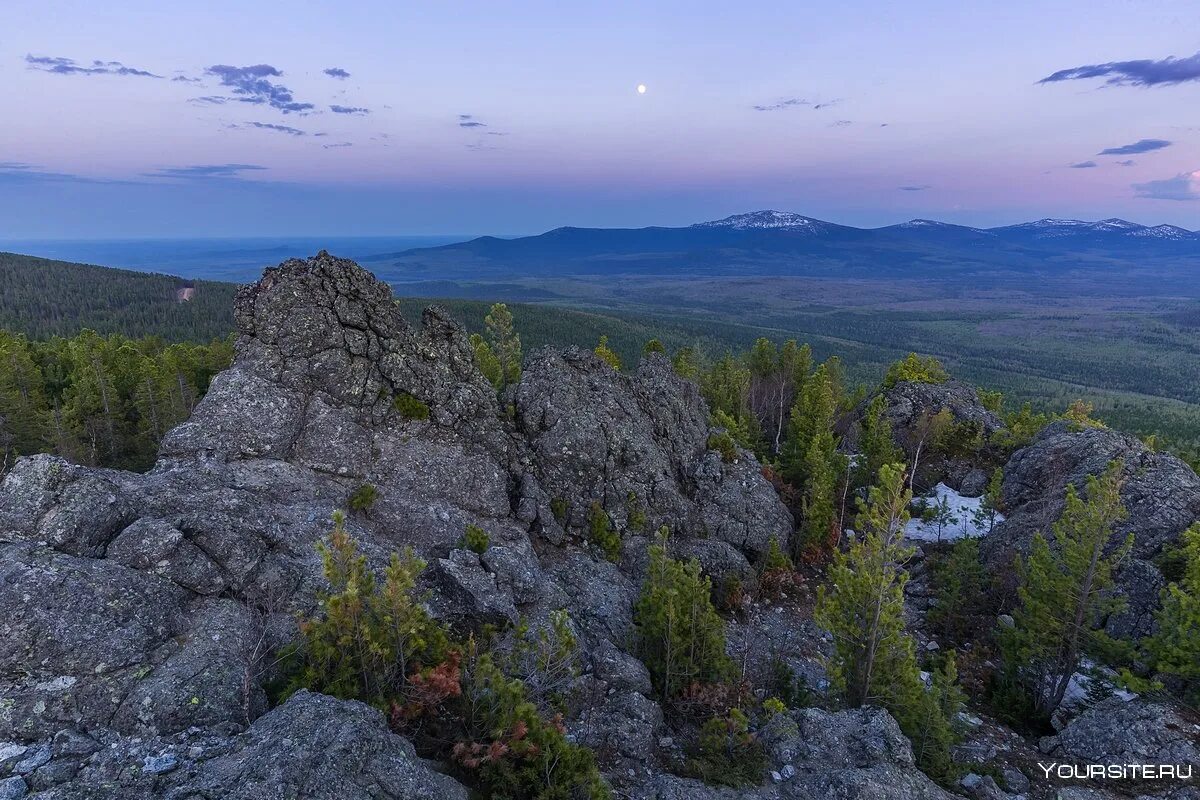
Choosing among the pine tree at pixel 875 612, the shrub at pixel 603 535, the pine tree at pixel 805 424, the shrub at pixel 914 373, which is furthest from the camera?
→ the shrub at pixel 914 373

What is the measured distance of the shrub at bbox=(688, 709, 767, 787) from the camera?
17750 mm

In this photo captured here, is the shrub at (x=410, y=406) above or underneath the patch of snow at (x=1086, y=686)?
above

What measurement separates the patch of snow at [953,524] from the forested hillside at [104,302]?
123692 millimetres

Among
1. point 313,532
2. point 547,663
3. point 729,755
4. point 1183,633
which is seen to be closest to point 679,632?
point 729,755

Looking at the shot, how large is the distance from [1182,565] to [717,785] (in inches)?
1132

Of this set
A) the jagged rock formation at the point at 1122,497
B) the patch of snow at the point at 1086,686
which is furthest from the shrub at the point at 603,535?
the jagged rock formation at the point at 1122,497

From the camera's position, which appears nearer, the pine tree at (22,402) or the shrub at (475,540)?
the shrub at (475,540)

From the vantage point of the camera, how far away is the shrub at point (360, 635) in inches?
599

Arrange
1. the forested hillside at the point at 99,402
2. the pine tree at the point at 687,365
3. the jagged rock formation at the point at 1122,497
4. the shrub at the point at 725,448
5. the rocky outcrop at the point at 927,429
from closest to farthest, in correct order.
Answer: the jagged rock formation at the point at 1122,497
the shrub at the point at 725,448
the forested hillside at the point at 99,402
the rocky outcrop at the point at 927,429
the pine tree at the point at 687,365

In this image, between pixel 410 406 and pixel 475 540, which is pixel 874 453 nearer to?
pixel 475 540

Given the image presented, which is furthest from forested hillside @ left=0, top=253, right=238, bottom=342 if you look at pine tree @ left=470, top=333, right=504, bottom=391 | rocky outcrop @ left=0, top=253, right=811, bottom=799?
rocky outcrop @ left=0, top=253, right=811, bottom=799

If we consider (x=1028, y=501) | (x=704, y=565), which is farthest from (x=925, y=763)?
(x=1028, y=501)

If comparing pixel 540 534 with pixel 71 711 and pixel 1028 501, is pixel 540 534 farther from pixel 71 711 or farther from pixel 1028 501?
pixel 1028 501

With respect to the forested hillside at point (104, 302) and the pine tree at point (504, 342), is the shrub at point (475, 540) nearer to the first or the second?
the pine tree at point (504, 342)
